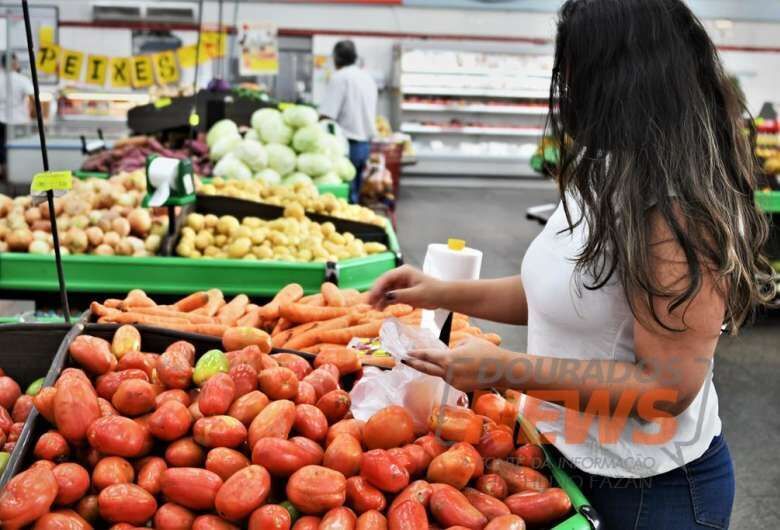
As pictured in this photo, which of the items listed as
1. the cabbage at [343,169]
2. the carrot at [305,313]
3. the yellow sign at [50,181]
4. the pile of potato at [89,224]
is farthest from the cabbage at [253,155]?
the yellow sign at [50,181]

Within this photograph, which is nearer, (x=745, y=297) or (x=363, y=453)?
(x=745, y=297)

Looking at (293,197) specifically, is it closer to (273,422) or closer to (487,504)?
(273,422)

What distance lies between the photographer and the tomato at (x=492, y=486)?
1414 mm

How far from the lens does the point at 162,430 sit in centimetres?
142

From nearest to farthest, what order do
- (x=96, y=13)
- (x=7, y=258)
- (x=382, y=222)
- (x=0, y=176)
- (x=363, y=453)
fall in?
(x=363, y=453) → (x=7, y=258) → (x=382, y=222) → (x=0, y=176) → (x=96, y=13)

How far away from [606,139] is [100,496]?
1.07 m

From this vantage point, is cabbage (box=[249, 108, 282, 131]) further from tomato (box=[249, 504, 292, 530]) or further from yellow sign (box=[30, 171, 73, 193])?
tomato (box=[249, 504, 292, 530])

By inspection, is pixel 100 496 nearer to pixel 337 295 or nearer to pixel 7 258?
pixel 337 295

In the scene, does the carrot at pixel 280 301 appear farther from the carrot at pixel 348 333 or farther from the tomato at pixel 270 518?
the tomato at pixel 270 518

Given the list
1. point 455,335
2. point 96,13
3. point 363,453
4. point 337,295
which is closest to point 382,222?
point 337,295

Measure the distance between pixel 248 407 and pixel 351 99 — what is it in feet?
21.3

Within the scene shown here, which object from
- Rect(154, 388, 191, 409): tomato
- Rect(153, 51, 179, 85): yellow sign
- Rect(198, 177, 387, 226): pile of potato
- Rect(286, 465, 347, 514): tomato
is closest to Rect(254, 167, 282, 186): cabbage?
Rect(198, 177, 387, 226): pile of potato

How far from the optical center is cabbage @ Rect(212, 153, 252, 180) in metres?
5.05

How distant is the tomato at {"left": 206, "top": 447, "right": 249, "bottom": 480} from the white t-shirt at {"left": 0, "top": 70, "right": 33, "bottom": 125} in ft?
31.3
